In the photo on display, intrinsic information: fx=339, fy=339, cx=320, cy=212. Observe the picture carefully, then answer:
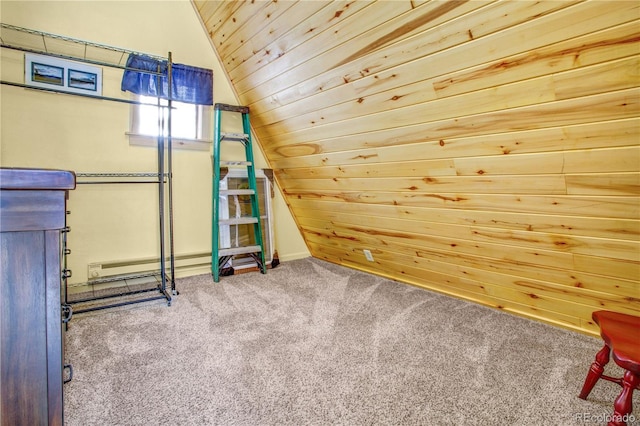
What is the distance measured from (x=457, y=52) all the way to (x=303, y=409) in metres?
1.53

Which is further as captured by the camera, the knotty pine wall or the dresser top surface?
the knotty pine wall

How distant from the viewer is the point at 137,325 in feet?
6.48

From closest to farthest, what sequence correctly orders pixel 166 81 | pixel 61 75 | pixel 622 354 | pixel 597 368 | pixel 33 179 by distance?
pixel 33 179 < pixel 622 354 < pixel 597 368 < pixel 61 75 < pixel 166 81

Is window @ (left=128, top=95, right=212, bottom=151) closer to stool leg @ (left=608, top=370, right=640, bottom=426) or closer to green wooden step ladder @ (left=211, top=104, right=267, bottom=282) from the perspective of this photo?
green wooden step ladder @ (left=211, top=104, right=267, bottom=282)

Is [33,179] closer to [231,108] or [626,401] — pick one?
[626,401]

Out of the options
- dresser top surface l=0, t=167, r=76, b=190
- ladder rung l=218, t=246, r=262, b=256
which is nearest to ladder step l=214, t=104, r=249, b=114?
ladder rung l=218, t=246, r=262, b=256

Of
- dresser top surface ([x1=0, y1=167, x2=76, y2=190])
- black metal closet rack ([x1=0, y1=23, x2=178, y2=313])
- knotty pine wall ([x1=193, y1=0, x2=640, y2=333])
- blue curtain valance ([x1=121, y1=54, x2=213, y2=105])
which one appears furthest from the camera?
blue curtain valance ([x1=121, y1=54, x2=213, y2=105])

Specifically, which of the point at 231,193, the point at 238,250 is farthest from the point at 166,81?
the point at 238,250

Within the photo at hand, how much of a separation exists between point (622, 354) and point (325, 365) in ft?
3.56

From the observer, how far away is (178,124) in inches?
114

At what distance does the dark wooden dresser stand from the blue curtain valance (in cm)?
201

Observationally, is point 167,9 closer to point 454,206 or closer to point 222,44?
point 222,44

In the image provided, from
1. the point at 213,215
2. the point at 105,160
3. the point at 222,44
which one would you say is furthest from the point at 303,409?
the point at 222,44

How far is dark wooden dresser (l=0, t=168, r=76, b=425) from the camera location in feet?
1.92
